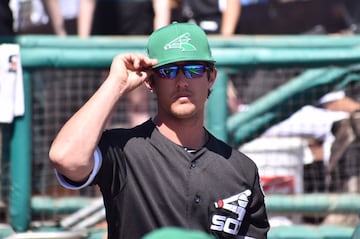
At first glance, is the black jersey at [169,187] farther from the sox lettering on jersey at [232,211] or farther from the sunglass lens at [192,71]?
the sunglass lens at [192,71]

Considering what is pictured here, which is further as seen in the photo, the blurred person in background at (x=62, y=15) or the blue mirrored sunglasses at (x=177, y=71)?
the blurred person in background at (x=62, y=15)

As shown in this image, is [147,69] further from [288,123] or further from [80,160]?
[288,123]

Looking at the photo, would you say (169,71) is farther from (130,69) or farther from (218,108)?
(218,108)

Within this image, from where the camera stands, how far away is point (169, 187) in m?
3.61

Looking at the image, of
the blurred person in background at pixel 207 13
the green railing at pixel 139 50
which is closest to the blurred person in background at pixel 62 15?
the blurred person in background at pixel 207 13

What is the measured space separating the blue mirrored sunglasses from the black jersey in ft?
0.75

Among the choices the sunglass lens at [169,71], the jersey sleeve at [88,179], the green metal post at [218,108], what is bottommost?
the green metal post at [218,108]

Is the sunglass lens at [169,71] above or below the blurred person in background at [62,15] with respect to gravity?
above

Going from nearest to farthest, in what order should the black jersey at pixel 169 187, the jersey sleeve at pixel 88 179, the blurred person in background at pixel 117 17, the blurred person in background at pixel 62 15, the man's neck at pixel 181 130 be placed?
the jersey sleeve at pixel 88 179 < the black jersey at pixel 169 187 < the man's neck at pixel 181 130 < the blurred person in background at pixel 117 17 < the blurred person in background at pixel 62 15

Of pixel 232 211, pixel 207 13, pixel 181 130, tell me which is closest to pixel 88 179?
pixel 181 130

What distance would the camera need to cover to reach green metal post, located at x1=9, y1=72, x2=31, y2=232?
557cm

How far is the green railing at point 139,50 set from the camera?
560 centimetres

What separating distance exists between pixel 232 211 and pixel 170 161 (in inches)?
11.9

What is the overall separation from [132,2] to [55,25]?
1.98 feet
